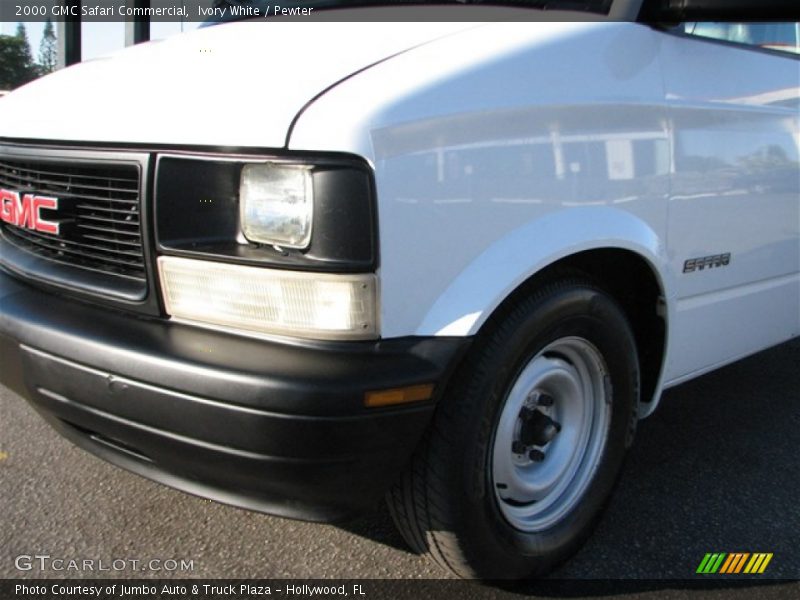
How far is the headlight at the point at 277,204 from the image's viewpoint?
1.82 metres

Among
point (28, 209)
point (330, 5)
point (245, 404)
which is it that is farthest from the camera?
point (330, 5)

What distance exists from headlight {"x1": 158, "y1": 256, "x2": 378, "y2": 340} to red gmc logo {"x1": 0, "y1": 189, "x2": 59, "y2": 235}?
1.69ft

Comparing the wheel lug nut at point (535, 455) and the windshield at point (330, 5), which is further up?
the windshield at point (330, 5)

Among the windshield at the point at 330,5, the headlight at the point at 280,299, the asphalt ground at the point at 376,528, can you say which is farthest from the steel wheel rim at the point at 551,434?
the windshield at the point at 330,5

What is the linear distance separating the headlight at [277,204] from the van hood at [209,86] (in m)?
0.07

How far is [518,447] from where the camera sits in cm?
237

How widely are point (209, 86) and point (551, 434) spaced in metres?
1.36

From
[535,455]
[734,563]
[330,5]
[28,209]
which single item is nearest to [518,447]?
[535,455]

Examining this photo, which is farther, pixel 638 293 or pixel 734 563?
pixel 638 293

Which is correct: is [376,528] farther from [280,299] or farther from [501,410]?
[280,299]

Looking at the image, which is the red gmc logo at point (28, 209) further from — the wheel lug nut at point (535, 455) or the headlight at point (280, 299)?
the wheel lug nut at point (535, 455)

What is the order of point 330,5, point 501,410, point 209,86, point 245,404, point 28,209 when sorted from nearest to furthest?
point 245,404, point 209,86, point 501,410, point 28,209, point 330,5

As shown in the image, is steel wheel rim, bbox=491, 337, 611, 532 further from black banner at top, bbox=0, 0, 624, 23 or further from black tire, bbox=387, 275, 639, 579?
black banner at top, bbox=0, 0, 624, 23

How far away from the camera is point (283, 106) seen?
183cm
